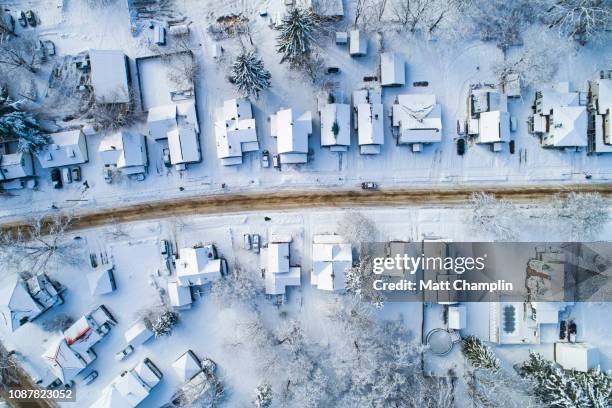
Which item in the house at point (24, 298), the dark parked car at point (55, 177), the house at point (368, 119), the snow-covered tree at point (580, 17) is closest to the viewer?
the snow-covered tree at point (580, 17)

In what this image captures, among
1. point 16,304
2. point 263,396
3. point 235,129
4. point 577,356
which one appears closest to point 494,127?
point 577,356

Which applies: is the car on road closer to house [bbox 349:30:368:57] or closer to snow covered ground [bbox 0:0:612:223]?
snow covered ground [bbox 0:0:612:223]

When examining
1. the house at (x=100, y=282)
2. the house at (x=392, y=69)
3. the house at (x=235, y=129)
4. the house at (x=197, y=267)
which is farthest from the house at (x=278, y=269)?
the house at (x=392, y=69)

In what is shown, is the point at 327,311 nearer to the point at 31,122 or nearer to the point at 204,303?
the point at 204,303

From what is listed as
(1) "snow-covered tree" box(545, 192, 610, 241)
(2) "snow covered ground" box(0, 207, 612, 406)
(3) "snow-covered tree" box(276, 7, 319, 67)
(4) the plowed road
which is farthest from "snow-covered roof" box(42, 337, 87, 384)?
(1) "snow-covered tree" box(545, 192, 610, 241)

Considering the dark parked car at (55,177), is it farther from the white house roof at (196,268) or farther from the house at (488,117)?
the house at (488,117)

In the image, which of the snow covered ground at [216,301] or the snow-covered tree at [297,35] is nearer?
the snow-covered tree at [297,35]
